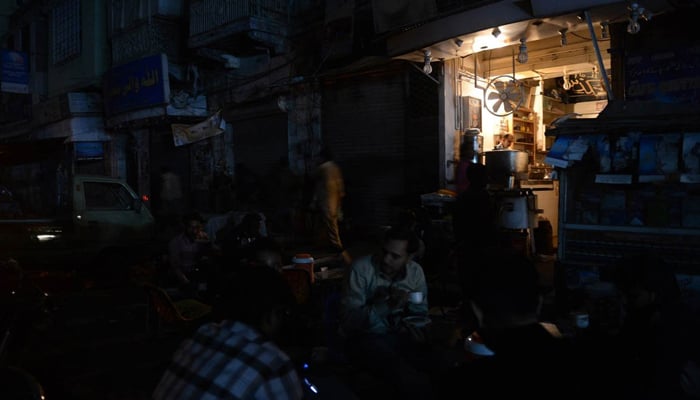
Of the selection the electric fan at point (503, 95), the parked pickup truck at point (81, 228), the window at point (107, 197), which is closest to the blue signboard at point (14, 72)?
the parked pickup truck at point (81, 228)

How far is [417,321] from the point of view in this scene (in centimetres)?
386

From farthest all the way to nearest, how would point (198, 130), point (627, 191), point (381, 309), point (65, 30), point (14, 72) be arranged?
point (65, 30) < point (14, 72) < point (198, 130) < point (627, 191) < point (381, 309)

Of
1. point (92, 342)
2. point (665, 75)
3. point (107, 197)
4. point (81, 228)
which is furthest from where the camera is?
point (107, 197)

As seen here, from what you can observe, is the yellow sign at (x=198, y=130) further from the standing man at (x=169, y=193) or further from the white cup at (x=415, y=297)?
the white cup at (x=415, y=297)

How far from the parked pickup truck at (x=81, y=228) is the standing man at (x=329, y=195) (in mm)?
3078

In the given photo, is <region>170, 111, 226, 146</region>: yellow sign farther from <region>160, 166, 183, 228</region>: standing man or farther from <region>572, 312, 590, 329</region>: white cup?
<region>572, 312, 590, 329</region>: white cup

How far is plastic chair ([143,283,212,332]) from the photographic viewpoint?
4.88m

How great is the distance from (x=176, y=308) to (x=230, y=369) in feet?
10.8

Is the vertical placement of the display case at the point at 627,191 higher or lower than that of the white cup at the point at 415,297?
higher

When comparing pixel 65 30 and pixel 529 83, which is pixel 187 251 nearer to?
pixel 529 83

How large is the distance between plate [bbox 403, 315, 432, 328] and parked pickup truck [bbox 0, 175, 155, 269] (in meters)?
6.23

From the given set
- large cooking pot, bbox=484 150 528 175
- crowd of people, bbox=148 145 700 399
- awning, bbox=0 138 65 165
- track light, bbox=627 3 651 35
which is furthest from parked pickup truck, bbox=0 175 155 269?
track light, bbox=627 3 651 35

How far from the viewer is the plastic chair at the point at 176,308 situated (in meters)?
4.88

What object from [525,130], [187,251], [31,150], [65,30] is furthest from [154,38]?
[525,130]
